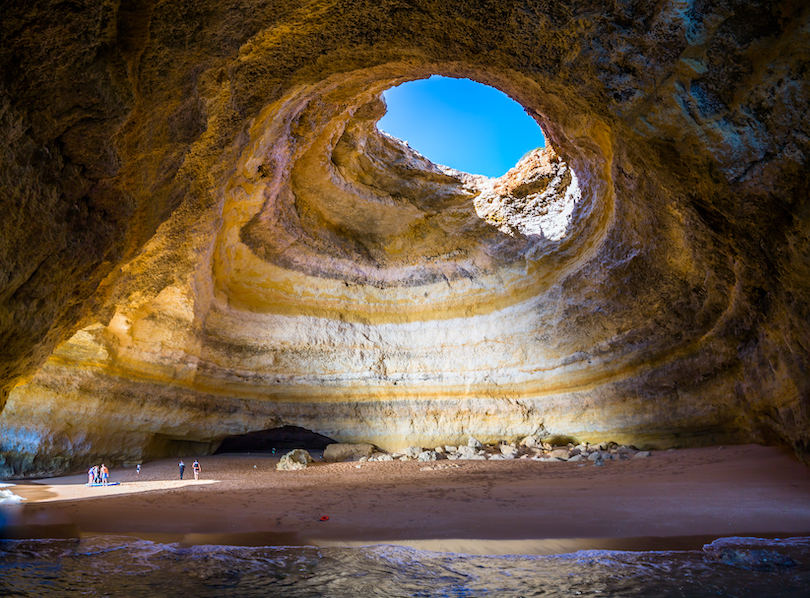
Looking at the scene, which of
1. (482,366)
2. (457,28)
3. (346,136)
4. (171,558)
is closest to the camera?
(171,558)

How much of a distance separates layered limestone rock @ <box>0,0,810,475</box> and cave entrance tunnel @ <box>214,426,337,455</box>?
3354mm

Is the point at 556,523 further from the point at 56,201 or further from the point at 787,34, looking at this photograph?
the point at 56,201

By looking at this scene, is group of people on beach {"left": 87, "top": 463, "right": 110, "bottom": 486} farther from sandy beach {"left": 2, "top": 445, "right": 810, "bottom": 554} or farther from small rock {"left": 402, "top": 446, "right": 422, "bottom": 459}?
small rock {"left": 402, "top": 446, "right": 422, "bottom": 459}

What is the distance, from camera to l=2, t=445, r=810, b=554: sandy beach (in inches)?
152

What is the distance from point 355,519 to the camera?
4.65m

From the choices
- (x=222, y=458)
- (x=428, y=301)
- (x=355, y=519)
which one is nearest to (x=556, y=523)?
(x=355, y=519)

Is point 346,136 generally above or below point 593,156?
above

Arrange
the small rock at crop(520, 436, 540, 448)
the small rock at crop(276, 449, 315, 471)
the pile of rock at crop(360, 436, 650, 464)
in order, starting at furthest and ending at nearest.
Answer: the small rock at crop(520, 436, 540, 448) → the small rock at crop(276, 449, 315, 471) → the pile of rock at crop(360, 436, 650, 464)

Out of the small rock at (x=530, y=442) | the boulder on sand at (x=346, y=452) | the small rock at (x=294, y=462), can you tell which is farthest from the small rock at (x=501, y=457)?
the small rock at (x=294, y=462)

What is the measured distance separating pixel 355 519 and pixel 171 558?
1.74 m

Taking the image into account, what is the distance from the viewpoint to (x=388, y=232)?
12.0 meters

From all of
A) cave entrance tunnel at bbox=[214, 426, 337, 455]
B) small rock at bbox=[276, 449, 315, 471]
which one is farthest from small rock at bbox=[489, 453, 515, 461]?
cave entrance tunnel at bbox=[214, 426, 337, 455]

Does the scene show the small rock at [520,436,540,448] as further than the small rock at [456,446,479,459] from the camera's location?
Yes

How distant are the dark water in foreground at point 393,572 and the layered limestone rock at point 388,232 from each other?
2253mm
